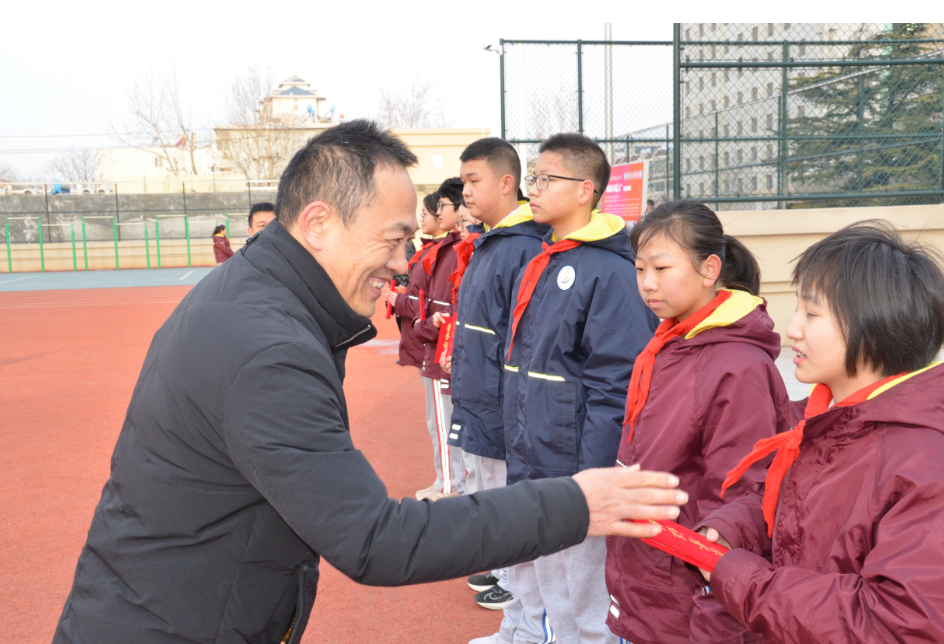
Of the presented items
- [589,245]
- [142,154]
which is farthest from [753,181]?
[142,154]

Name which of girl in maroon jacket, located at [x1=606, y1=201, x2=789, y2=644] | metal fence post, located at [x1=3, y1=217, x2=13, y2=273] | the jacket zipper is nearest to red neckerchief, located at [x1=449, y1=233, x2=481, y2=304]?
girl in maroon jacket, located at [x1=606, y1=201, x2=789, y2=644]

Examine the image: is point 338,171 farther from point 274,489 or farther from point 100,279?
point 100,279

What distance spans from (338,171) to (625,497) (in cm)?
99

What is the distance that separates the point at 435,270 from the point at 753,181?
4.08 m

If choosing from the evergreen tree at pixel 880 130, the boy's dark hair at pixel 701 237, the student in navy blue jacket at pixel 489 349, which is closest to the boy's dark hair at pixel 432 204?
the student in navy blue jacket at pixel 489 349

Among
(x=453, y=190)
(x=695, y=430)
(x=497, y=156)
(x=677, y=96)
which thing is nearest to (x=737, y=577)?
(x=695, y=430)

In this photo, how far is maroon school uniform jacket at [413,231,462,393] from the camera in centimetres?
531

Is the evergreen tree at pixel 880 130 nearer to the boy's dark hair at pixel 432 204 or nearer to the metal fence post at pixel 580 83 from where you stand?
the boy's dark hair at pixel 432 204

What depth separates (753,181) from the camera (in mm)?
7730

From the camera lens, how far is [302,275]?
1670mm

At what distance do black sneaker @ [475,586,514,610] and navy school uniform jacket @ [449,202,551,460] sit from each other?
89 cm

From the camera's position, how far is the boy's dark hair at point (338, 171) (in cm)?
173

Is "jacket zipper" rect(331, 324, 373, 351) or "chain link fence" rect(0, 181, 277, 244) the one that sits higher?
"chain link fence" rect(0, 181, 277, 244)

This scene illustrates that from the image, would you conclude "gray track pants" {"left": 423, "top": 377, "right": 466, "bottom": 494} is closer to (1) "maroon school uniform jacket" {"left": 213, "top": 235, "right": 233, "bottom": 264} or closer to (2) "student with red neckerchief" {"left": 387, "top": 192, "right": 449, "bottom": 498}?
(2) "student with red neckerchief" {"left": 387, "top": 192, "right": 449, "bottom": 498}
